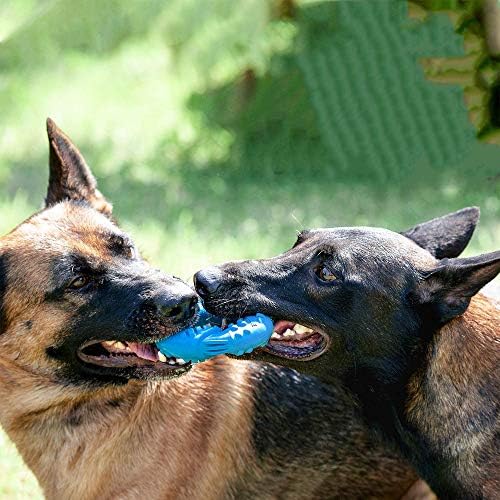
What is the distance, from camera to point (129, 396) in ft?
14.2

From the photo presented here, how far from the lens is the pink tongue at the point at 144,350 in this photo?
13.8 feet

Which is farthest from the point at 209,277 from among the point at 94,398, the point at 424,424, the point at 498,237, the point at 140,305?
the point at 498,237

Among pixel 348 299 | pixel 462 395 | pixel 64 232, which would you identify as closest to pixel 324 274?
pixel 348 299

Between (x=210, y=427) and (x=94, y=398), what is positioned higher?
(x=94, y=398)

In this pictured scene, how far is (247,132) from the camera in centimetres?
1012

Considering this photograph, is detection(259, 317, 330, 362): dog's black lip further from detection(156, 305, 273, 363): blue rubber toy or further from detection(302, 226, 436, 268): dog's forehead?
detection(302, 226, 436, 268): dog's forehead

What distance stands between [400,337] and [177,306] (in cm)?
93

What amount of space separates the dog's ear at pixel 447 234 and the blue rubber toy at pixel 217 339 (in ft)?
3.07

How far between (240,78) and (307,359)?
663 centimetres

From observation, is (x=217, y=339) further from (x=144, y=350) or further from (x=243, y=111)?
(x=243, y=111)

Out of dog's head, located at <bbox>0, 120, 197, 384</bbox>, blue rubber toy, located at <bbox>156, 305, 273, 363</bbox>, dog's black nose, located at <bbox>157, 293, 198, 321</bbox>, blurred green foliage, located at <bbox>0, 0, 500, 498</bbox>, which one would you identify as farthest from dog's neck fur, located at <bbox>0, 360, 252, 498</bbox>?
blurred green foliage, located at <bbox>0, 0, 500, 498</bbox>

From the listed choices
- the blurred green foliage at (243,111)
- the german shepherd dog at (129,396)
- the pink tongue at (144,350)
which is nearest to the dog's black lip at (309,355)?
the german shepherd dog at (129,396)

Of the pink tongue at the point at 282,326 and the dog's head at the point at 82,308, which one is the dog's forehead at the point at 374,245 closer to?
the pink tongue at the point at 282,326

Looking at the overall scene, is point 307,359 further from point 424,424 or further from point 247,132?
point 247,132
